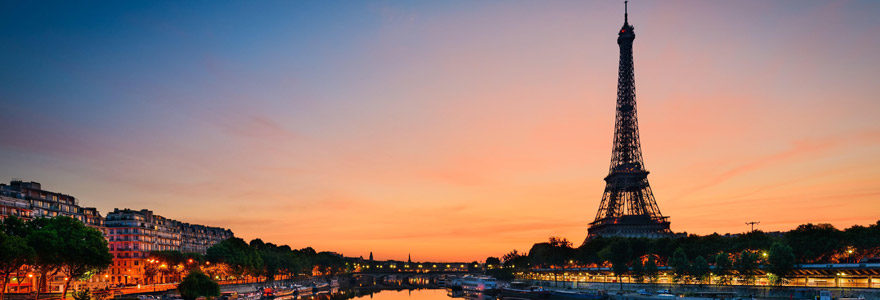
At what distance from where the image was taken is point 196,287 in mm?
88062

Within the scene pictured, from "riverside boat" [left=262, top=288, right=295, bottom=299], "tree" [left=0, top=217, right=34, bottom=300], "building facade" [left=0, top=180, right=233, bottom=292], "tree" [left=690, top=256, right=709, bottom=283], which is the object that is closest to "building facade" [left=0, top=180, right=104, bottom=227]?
"building facade" [left=0, top=180, right=233, bottom=292]

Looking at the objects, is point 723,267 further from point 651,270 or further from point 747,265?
point 651,270

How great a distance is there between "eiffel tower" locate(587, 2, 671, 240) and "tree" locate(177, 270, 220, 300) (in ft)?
349

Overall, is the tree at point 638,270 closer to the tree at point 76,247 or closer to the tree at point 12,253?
the tree at point 76,247

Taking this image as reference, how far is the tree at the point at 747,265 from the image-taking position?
9664 centimetres

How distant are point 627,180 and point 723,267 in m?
65.9

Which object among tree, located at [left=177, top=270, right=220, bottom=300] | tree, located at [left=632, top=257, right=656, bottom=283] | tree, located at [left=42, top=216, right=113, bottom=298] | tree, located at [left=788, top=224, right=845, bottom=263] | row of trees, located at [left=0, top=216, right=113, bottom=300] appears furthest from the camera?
tree, located at [left=632, top=257, right=656, bottom=283]

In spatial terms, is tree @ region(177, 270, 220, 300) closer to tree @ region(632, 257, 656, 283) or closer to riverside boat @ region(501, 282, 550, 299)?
riverside boat @ region(501, 282, 550, 299)

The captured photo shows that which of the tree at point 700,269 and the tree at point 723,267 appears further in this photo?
the tree at point 700,269

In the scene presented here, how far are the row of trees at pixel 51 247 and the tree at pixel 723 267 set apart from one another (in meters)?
92.5

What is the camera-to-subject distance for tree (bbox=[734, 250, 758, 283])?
9664 cm

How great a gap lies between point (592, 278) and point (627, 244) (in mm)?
26534

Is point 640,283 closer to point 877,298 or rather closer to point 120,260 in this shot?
point 877,298

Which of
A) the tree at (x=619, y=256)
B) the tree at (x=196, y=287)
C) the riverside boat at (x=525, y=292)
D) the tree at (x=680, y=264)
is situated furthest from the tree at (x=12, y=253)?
the tree at (x=619, y=256)
